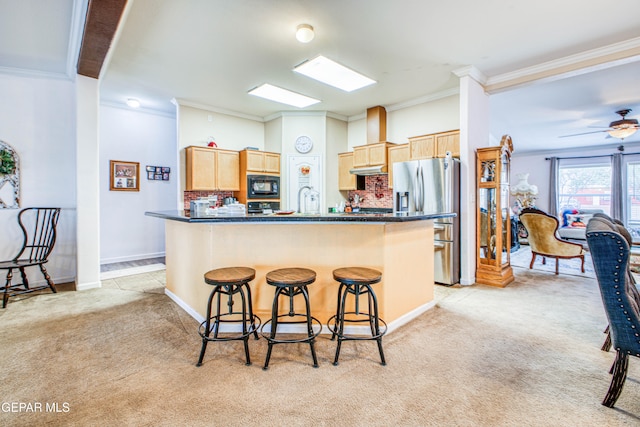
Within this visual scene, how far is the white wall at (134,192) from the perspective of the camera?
545 cm

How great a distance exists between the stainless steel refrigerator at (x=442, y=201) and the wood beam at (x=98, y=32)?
3.70 meters

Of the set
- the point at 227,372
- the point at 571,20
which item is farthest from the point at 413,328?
the point at 571,20

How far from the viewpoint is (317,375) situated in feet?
6.52

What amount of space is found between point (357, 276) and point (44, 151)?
4.59 metres

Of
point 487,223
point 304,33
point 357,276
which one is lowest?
point 357,276

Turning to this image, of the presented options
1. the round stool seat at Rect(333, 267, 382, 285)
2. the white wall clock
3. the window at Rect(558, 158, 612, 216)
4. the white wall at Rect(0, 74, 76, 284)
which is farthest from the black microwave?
the window at Rect(558, 158, 612, 216)

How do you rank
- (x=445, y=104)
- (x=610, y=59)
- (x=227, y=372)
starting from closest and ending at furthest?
(x=227, y=372)
(x=610, y=59)
(x=445, y=104)

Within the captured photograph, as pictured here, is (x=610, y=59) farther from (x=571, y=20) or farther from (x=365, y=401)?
(x=365, y=401)

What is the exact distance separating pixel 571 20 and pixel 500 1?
88 cm

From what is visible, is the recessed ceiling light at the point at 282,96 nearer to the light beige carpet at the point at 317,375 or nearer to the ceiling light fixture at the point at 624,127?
the light beige carpet at the point at 317,375

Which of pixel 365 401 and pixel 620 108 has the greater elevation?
pixel 620 108

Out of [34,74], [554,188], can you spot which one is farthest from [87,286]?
[554,188]

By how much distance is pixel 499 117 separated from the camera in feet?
20.4

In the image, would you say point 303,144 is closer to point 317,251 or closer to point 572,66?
point 317,251
